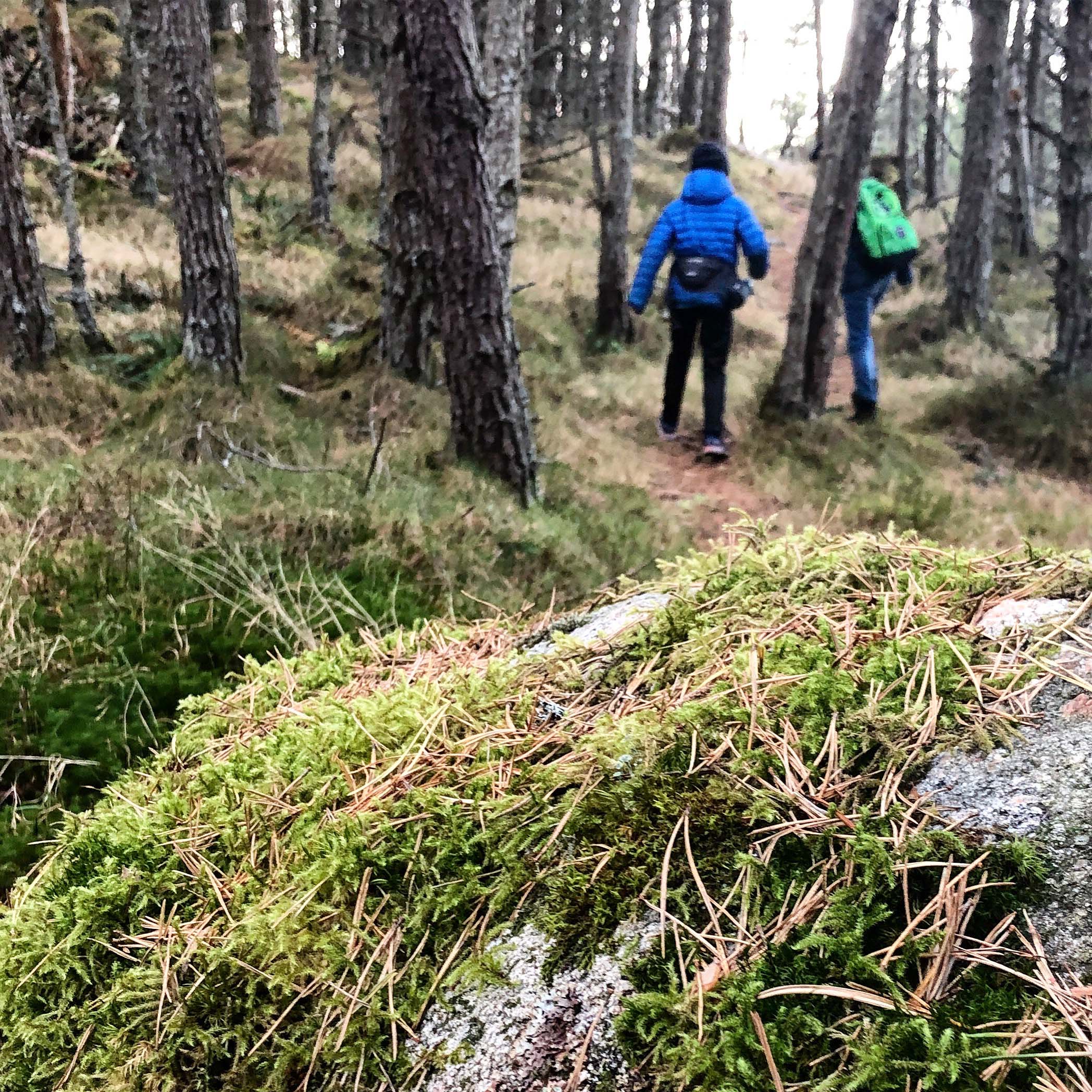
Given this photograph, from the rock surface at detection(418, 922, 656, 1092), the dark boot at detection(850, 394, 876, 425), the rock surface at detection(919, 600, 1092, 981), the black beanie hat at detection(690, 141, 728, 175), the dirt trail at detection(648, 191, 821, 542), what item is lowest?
the dirt trail at detection(648, 191, 821, 542)

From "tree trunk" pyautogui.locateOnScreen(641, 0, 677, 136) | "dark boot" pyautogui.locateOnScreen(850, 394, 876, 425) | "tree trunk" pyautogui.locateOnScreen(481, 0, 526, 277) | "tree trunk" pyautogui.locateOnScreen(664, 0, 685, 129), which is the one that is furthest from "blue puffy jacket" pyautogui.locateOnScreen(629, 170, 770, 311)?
"tree trunk" pyautogui.locateOnScreen(664, 0, 685, 129)

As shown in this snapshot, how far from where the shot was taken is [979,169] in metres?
11.8

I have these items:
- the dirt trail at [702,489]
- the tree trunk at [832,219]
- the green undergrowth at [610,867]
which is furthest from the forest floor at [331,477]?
the green undergrowth at [610,867]

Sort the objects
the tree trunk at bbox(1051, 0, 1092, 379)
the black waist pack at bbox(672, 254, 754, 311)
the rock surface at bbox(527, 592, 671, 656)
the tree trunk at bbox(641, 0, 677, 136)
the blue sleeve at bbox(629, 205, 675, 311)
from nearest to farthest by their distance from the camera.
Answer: the rock surface at bbox(527, 592, 671, 656), the black waist pack at bbox(672, 254, 754, 311), the blue sleeve at bbox(629, 205, 675, 311), the tree trunk at bbox(1051, 0, 1092, 379), the tree trunk at bbox(641, 0, 677, 136)

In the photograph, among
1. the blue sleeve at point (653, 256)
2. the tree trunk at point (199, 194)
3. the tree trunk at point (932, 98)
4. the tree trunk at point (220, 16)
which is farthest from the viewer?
the tree trunk at point (220, 16)

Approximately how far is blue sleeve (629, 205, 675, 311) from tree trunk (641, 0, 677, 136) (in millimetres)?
19235

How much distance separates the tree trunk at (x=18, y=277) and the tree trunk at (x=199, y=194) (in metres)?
1.02

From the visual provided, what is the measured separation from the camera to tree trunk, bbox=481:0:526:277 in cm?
756

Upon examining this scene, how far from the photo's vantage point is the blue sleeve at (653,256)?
732cm

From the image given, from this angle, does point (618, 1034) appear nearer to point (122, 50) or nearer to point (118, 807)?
point (118, 807)

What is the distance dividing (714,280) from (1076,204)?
422 centimetres

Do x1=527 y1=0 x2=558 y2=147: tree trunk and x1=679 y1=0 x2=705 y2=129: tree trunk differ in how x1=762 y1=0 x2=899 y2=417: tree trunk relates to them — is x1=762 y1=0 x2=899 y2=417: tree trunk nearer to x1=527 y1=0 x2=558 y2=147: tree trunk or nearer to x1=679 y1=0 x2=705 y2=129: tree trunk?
x1=527 y1=0 x2=558 y2=147: tree trunk

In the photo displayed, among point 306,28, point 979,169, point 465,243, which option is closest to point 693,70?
point 306,28

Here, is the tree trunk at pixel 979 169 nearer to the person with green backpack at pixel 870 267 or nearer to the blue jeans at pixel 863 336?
the person with green backpack at pixel 870 267
